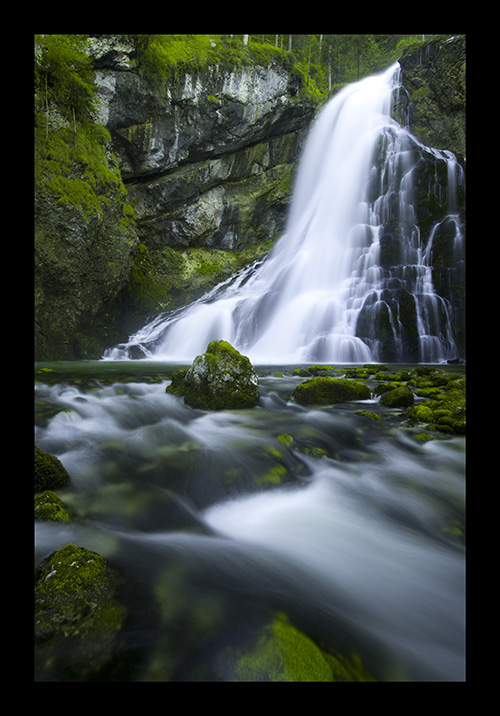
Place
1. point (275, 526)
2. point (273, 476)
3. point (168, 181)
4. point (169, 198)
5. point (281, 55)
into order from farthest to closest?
point (281, 55) → point (169, 198) → point (168, 181) → point (273, 476) → point (275, 526)

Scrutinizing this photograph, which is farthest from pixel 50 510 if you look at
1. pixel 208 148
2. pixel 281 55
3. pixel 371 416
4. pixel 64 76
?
pixel 281 55

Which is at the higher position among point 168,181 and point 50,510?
point 168,181

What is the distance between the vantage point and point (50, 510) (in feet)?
8.41

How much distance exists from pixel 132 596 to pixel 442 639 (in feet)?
5.80

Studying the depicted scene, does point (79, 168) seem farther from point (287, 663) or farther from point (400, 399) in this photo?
point (287, 663)

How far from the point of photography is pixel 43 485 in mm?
3035

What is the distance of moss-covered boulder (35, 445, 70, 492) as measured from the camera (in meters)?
3.01

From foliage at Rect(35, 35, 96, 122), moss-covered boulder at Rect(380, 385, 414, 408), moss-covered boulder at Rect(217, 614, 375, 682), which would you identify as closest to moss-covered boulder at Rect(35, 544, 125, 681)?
moss-covered boulder at Rect(217, 614, 375, 682)

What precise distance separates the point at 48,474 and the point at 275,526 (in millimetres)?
2117

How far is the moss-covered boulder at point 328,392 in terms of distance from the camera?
698 cm

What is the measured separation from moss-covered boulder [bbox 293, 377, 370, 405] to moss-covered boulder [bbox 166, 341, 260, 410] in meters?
1.08

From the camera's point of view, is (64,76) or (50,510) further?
(64,76)
